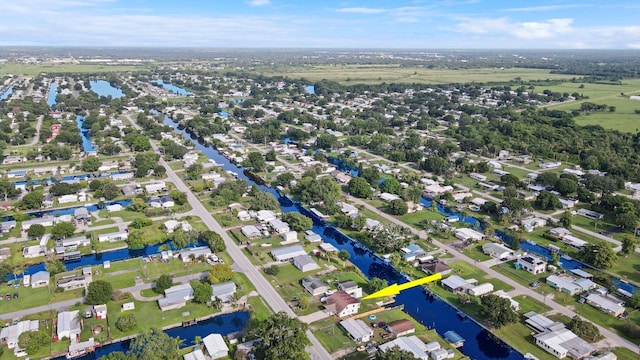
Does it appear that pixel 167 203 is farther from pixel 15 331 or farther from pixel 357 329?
pixel 357 329

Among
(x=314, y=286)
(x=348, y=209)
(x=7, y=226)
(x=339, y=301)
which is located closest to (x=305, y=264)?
(x=314, y=286)

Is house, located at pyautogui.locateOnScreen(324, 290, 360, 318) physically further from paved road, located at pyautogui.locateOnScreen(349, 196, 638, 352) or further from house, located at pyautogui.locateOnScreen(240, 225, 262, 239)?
house, located at pyautogui.locateOnScreen(240, 225, 262, 239)

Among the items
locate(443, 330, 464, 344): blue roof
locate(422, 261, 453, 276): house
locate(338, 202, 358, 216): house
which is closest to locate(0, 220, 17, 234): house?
locate(338, 202, 358, 216): house

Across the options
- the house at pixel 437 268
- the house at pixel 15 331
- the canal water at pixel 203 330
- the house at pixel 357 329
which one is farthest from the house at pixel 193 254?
the house at pixel 437 268

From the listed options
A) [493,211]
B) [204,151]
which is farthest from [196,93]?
[493,211]

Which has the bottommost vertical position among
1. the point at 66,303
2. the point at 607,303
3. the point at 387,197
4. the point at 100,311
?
the point at 66,303

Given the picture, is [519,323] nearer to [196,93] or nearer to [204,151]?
[204,151]

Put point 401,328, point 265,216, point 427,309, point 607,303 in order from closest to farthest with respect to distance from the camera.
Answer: point 401,328, point 607,303, point 427,309, point 265,216
